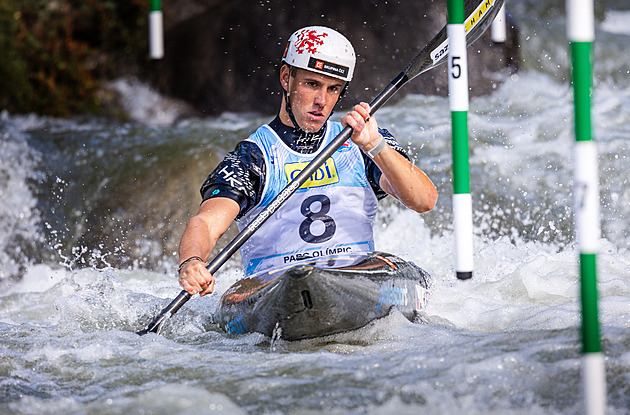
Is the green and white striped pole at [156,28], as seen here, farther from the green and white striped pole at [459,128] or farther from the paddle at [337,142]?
the green and white striped pole at [459,128]

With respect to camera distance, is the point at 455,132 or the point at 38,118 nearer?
the point at 455,132

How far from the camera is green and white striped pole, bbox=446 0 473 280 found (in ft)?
8.82

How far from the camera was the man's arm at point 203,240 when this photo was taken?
277cm

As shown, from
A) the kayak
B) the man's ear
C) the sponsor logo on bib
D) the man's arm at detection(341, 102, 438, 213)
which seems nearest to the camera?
the kayak

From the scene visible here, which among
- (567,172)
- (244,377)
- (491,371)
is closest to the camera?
(491,371)

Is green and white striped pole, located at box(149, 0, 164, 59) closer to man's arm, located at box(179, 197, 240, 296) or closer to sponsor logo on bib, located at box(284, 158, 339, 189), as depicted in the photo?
sponsor logo on bib, located at box(284, 158, 339, 189)

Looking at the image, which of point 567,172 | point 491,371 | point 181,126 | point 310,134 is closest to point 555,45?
point 567,172

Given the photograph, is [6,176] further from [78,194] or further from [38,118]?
[38,118]

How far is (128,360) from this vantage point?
9.02ft

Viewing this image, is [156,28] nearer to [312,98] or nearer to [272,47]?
[272,47]

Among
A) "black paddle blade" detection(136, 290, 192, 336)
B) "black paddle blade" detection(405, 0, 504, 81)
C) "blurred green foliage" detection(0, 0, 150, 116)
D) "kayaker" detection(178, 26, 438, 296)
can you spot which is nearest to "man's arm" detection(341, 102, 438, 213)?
"kayaker" detection(178, 26, 438, 296)

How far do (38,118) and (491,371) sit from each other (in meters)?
8.12

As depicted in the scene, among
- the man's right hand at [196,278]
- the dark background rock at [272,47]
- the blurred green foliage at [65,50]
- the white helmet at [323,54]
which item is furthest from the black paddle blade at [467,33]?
the blurred green foliage at [65,50]

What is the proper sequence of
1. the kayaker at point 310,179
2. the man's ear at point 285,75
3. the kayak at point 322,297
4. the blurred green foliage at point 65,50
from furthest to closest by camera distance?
the blurred green foliage at point 65,50 → the man's ear at point 285,75 → the kayaker at point 310,179 → the kayak at point 322,297
